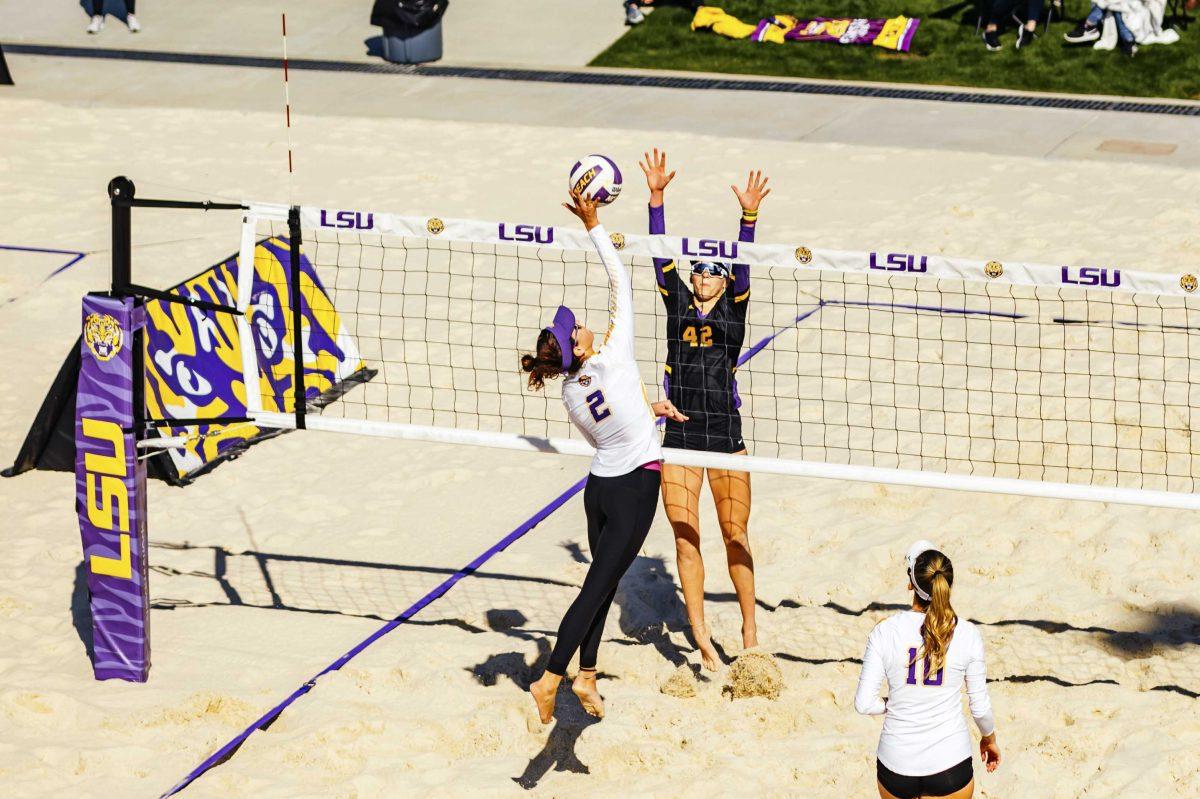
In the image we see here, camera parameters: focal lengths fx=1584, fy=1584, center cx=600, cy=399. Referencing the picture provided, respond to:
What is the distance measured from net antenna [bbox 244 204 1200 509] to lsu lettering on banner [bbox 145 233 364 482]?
7 centimetres

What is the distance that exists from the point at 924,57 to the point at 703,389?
12308 mm

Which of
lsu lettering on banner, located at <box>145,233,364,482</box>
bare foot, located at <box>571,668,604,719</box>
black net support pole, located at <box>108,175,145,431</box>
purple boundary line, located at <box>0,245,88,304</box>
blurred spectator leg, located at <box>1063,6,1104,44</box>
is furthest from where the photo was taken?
blurred spectator leg, located at <box>1063,6,1104,44</box>

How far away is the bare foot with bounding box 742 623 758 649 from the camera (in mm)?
7266

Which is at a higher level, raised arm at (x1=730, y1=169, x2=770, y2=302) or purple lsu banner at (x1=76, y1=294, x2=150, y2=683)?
raised arm at (x1=730, y1=169, x2=770, y2=302)

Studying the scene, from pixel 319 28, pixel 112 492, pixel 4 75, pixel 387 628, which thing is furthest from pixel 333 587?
pixel 319 28

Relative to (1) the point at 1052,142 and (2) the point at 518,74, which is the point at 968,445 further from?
(2) the point at 518,74

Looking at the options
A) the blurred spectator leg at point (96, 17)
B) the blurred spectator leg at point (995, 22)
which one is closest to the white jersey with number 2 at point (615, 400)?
the blurred spectator leg at point (995, 22)

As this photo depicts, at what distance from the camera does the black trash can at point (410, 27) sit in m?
18.2

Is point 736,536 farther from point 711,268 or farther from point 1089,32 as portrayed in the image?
point 1089,32

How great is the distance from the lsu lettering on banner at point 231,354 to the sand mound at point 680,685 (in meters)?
3.06

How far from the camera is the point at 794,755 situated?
6.48 metres

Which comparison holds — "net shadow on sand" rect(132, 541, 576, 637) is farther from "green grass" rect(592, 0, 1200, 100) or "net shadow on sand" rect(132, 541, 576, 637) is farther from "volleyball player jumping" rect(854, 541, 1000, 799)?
"green grass" rect(592, 0, 1200, 100)

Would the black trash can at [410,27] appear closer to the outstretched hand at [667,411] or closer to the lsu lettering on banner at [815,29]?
the lsu lettering on banner at [815,29]

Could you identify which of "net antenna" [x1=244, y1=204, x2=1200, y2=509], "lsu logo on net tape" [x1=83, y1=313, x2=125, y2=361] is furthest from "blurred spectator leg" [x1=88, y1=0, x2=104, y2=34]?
"lsu logo on net tape" [x1=83, y1=313, x2=125, y2=361]
